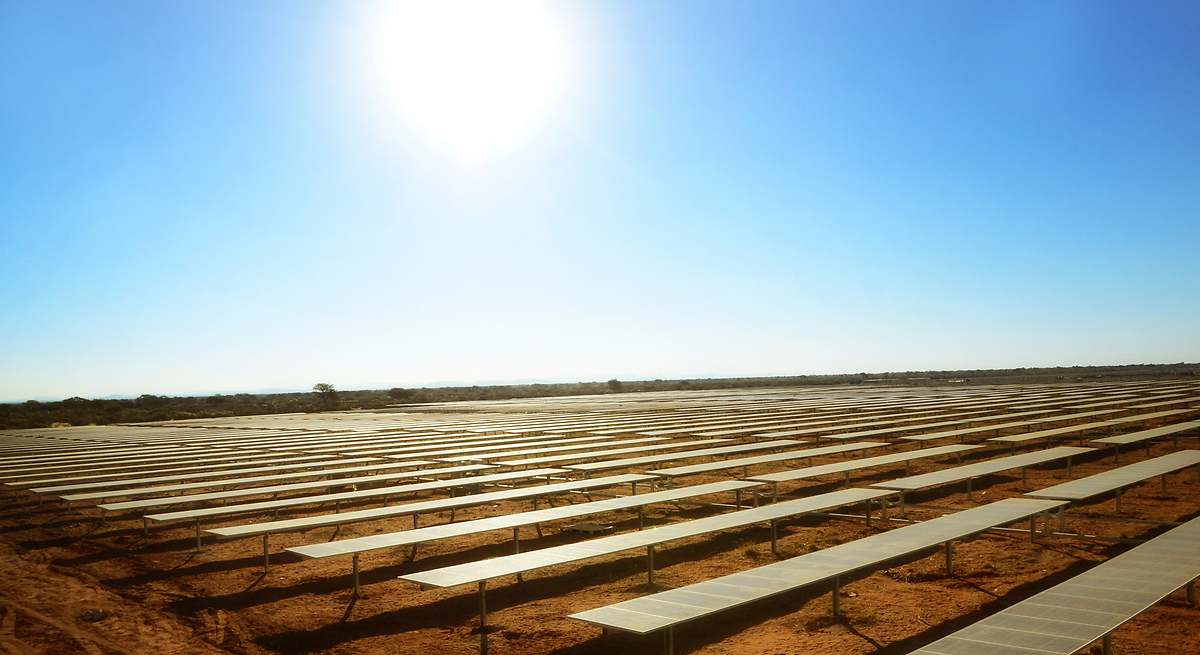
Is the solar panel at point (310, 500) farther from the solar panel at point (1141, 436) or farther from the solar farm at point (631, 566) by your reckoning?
the solar panel at point (1141, 436)

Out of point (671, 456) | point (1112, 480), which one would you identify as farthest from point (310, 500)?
point (1112, 480)

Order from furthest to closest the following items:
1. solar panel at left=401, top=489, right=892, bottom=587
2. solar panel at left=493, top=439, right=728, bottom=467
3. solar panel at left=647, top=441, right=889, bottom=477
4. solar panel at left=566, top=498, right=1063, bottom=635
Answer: solar panel at left=493, top=439, right=728, bottom=467, solar panel at left=647, top=441, right=889, bottom=477, solar panel at left=401, top=489, right=892, bottom=587, solar panel at left=566, top=498, right=1063, bottom=635

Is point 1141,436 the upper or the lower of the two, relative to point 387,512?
upper

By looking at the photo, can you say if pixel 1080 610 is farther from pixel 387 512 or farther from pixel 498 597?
pixel 387 512

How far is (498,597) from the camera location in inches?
291

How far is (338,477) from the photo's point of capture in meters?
15.6

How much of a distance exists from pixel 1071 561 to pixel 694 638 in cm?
450

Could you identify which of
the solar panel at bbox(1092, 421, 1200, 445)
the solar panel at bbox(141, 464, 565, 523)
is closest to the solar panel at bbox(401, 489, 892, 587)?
the solar panel at bbox(141, 464, 565, 523)

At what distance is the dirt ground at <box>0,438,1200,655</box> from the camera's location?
6.02 metres

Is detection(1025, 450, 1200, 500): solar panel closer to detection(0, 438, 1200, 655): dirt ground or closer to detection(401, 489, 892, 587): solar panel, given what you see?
detection(0, 438, 1200, 655): dirt ground

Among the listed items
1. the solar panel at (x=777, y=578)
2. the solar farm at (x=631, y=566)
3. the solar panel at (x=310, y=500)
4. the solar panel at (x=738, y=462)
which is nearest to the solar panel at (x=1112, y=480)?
the solar farm at (x=631, y=566)

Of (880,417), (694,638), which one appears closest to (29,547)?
(694,638)

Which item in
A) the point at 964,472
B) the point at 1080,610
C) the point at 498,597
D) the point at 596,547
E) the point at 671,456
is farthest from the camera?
the point at 671,456

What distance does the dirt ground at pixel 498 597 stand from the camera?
6016mm
